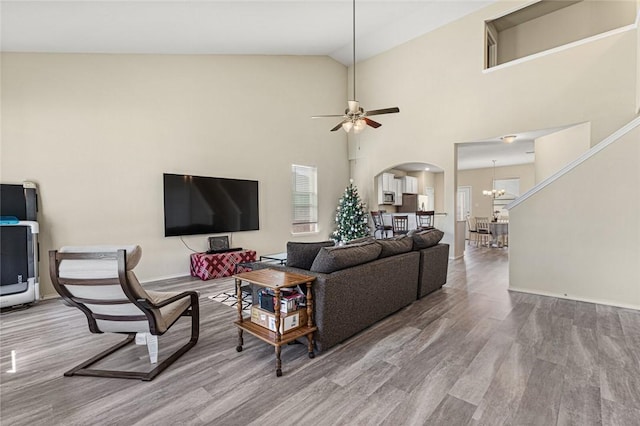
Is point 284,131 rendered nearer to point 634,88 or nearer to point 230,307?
point 230,307

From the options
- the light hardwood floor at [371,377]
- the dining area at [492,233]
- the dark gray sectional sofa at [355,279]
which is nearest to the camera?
the light hardwood floor at [371,377]

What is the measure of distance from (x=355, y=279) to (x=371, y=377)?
812mm

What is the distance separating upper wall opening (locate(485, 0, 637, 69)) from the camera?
5641mm

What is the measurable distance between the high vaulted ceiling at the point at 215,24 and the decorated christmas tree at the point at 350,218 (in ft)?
11.9

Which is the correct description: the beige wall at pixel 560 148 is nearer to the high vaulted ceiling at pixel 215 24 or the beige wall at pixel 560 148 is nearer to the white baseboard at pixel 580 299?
the white baseboard at pixel 580 299

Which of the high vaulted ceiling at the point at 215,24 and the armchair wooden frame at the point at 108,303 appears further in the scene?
the high vaulted ceiling at the point at 215,24

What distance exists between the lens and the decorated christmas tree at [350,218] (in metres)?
7.44

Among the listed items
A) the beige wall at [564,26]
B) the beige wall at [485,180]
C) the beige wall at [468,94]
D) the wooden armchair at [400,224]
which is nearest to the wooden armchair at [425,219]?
the wooden armchair at [400,224]

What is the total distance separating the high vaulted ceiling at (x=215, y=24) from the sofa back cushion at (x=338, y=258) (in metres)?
4.11

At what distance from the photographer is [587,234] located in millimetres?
3824

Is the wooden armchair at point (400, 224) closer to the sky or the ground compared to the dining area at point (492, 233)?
closer to the sky

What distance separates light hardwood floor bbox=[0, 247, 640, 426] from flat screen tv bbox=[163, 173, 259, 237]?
211 cm

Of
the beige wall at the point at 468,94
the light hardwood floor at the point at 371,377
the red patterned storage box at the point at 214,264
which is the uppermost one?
the beige wall at the point at 468,94

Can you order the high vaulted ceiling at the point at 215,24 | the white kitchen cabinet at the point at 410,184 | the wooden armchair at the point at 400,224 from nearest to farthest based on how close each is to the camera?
the high vaulted ceiling at the point at 215,24 → the wooden armchair at the point at 400,224 → the white kitchen cabinet at the point at 410,184
